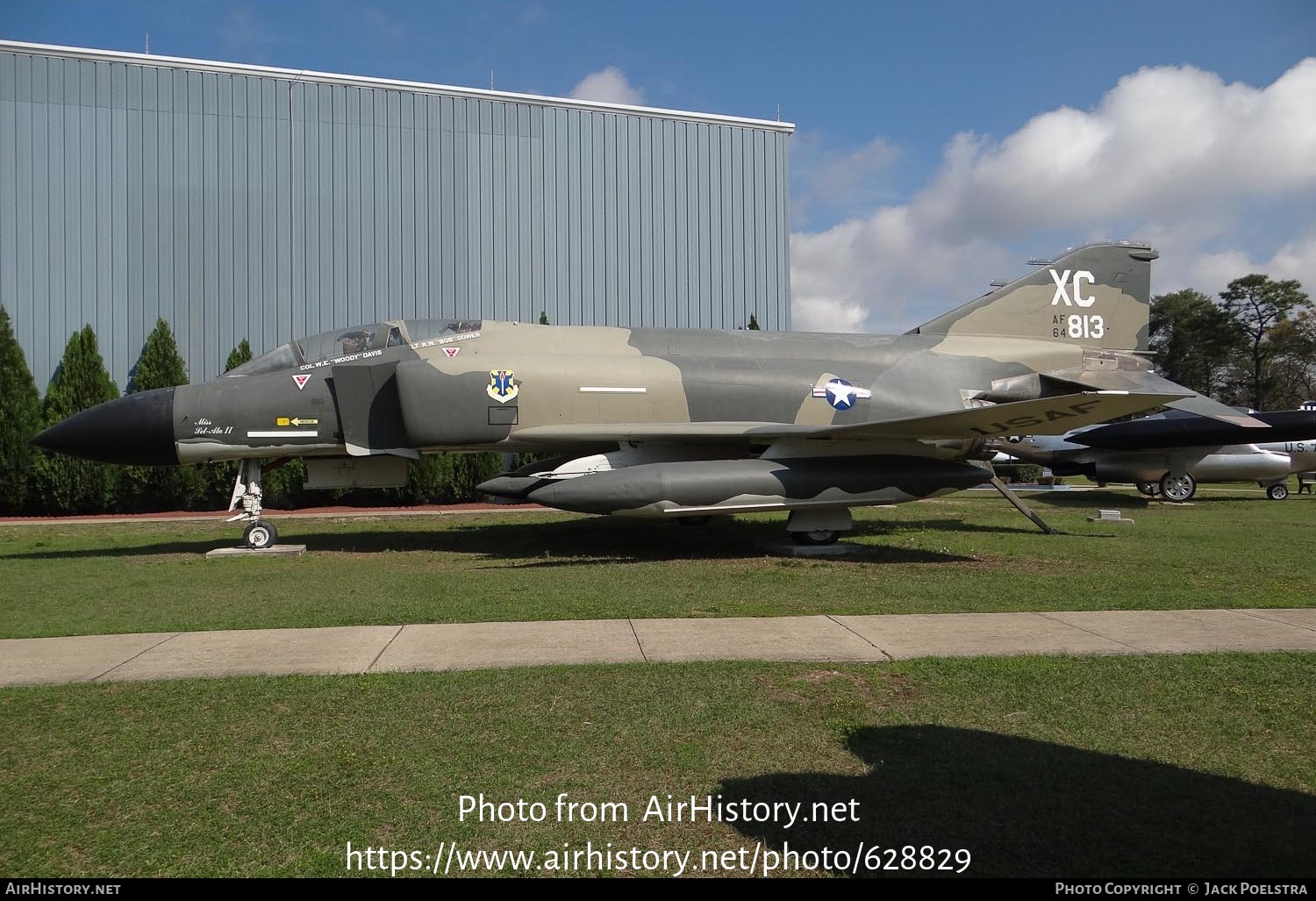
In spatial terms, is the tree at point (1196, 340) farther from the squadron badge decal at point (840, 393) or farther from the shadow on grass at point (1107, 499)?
the squadron badge decal at point (840, 393)

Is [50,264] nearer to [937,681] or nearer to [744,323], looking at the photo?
[744,323]

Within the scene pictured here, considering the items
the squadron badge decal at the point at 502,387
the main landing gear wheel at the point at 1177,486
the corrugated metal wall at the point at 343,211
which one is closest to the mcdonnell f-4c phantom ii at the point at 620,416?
the squadron badge decal at the point at 502,387

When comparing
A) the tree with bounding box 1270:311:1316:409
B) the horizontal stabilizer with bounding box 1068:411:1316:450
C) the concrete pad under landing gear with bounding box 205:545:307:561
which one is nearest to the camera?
the concrete pad under landing gear with bounding box 205:545:307:561

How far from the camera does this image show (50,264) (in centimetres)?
2025

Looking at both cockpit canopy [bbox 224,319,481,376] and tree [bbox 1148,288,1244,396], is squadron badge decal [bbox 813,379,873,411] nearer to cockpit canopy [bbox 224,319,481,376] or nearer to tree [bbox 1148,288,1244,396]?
cockpit canopy [bbox 224,319,481,376]

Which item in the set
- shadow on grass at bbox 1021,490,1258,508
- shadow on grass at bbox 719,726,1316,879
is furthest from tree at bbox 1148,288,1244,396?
shadow on grass at bbox 719,726,1316,879

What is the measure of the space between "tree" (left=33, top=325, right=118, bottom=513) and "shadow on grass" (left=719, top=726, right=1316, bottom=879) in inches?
810

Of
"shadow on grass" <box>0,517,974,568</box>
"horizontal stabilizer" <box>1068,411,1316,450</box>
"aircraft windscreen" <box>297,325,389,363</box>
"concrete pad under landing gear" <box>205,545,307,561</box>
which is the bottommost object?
"shadow on grass" <box>0,517,974,568</box>

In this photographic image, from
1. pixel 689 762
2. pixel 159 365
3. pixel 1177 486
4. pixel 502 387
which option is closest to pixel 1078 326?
pixel 502 387

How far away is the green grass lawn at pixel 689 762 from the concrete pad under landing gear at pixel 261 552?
22.8 feet

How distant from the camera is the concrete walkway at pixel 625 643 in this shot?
538 centimetres

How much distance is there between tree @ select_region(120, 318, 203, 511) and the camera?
19531 mm

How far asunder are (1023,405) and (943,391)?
2.53m

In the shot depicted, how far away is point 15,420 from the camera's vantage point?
19.0m
